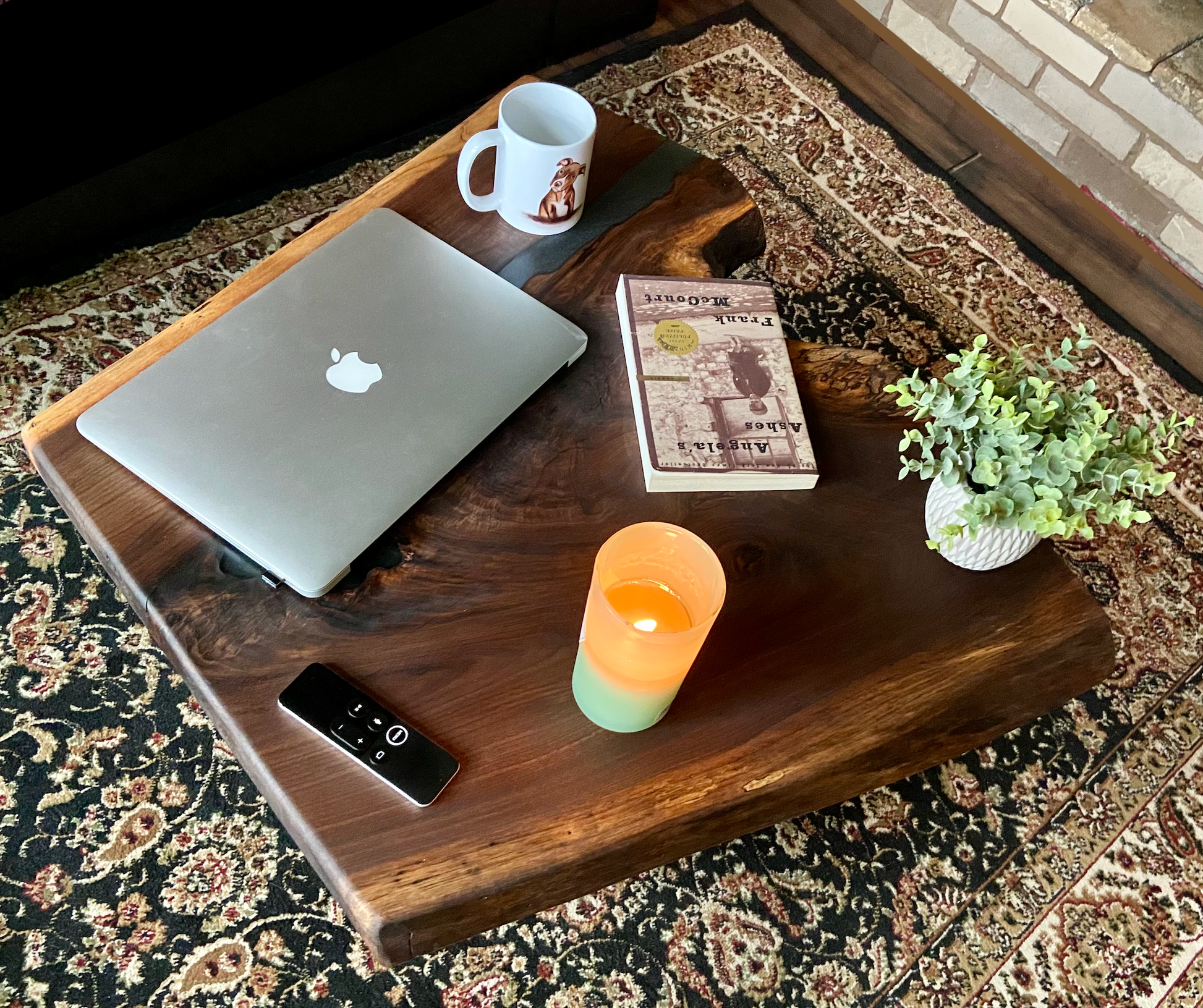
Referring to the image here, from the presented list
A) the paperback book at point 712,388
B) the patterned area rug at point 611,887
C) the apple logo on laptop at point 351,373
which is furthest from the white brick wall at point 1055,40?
the apple logo on laptop at point 351,373

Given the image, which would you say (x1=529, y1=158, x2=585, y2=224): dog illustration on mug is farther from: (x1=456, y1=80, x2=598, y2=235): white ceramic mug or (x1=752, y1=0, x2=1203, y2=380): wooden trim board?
(x1=752, y1=0, x2=1203, y2=380): wooden trim board

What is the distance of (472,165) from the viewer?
1.08m

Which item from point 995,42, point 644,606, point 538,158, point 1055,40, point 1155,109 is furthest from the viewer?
point 995,42

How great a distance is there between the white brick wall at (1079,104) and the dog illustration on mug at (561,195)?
1.31m

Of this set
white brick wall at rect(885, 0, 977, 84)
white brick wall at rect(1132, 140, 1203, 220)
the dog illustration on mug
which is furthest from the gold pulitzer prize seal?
white brick wall at rect(885, 0, 977, 84)

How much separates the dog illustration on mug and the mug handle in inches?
1.9

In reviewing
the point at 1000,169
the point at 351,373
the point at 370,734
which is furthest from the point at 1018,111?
the point at 370,734

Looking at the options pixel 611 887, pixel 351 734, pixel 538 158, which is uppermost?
pixel 538 158

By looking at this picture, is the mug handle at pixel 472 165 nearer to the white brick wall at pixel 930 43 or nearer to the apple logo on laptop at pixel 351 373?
the apple logo on laptop at pixel 351 373

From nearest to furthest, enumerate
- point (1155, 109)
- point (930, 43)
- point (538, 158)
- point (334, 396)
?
point (334, 396)
point (538, 158)
point (1155, 109)
point (930, 43)

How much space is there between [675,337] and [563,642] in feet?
1.15

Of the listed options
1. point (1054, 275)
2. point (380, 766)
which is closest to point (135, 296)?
point (380, 766)

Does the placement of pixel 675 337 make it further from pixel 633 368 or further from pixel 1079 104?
pixel 1079 104

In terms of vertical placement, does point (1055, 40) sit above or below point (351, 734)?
above
